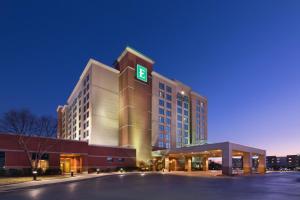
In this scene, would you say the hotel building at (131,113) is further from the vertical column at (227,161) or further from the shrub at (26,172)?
the shrub at (26,172)

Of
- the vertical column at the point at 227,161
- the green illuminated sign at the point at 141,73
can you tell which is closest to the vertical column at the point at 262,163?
the vertical column at the point at 227,161

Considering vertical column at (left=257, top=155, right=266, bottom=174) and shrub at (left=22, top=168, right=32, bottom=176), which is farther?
vertical column at (left=257, top=155, right=266, bottom=174)

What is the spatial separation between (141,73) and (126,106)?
12.4 metres

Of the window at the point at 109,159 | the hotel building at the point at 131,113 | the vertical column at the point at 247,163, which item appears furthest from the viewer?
the hotel building at the point at 131,113

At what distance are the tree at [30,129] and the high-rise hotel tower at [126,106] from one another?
978 inches

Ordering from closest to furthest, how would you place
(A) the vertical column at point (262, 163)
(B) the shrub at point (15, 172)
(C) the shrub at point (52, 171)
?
1. (B) the shrub at point (15, 172)
2. (C) the shrub at point (52, 171)
3. (A) the vertical column at point (262, 163)

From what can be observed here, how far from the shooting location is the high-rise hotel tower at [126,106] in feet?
274

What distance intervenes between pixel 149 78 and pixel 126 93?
1169cm

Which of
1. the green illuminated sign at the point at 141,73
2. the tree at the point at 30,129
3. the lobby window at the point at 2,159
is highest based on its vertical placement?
the green illuminated sign at the point at 141,73

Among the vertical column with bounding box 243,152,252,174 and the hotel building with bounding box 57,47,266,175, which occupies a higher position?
the hotel building with bounding box 57,47,266,175

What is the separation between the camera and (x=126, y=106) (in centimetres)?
8425

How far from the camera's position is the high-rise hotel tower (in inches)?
3285

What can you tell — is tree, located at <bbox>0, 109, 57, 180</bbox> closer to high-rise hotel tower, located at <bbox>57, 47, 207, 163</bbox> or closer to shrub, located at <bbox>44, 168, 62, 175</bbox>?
shrub, located at <bbox>44, 168, 62, 175</bbox>

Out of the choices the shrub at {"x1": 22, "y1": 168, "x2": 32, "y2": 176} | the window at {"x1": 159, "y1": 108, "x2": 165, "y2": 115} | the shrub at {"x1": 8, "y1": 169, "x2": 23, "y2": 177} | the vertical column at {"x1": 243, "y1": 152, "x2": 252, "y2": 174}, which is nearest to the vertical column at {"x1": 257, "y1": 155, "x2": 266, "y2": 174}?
the vertical column at {"x1": 243, "y1": 152, "x2": 252, "y2": 174}
